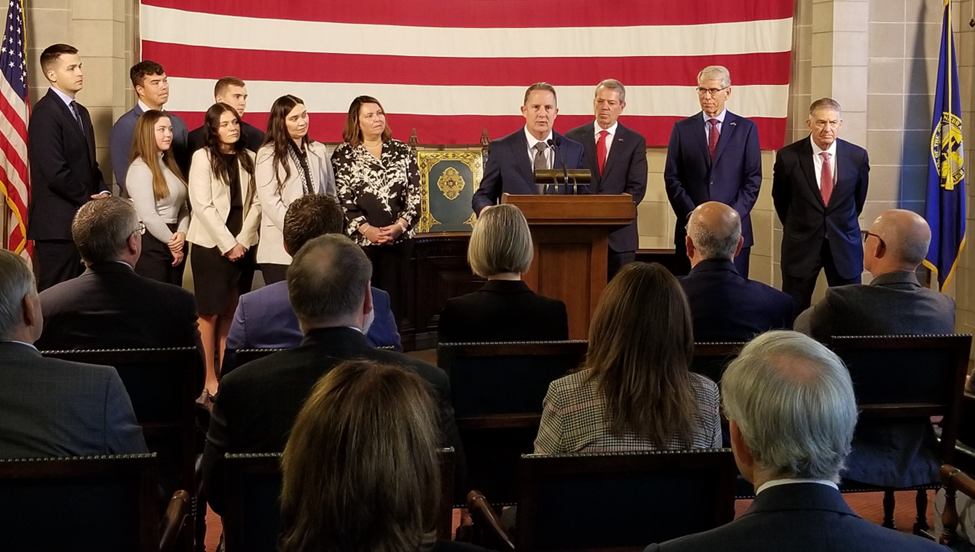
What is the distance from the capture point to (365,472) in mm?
1258

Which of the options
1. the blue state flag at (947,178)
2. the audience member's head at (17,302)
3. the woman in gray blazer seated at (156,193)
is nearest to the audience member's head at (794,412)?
the audience member's head at (17,302)

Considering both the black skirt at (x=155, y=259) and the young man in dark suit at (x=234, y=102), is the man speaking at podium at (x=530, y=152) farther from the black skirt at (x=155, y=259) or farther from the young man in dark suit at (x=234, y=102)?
the black skirt at (x=155, y=259)

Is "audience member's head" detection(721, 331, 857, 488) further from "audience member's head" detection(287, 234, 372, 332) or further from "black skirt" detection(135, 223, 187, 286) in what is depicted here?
"black skirt" detection(135, 223, 187, 286)

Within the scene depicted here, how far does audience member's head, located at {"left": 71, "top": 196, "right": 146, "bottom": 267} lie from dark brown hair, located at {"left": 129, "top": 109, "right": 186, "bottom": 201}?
2330 mm

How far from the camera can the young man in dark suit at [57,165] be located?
5.86m

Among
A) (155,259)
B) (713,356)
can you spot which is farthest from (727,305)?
(155,259)

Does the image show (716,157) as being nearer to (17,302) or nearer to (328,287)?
(328,287)

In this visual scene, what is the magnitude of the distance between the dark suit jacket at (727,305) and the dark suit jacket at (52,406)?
6.36 feet

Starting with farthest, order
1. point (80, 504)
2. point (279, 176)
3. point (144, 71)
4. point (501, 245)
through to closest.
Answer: point (144, 71)
point (279, 176)
point (501, 245)
point (80, 504)

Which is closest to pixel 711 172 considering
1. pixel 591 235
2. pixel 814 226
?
pixel 814 226

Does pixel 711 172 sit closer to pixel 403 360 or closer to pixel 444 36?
pixel 444 36

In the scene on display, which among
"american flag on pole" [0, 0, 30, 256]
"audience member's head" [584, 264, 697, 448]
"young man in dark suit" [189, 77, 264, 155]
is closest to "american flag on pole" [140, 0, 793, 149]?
"young man in dark suit" [189, 77, 264, 155]

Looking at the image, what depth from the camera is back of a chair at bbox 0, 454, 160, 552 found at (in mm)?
1744

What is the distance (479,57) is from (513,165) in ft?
8.14
